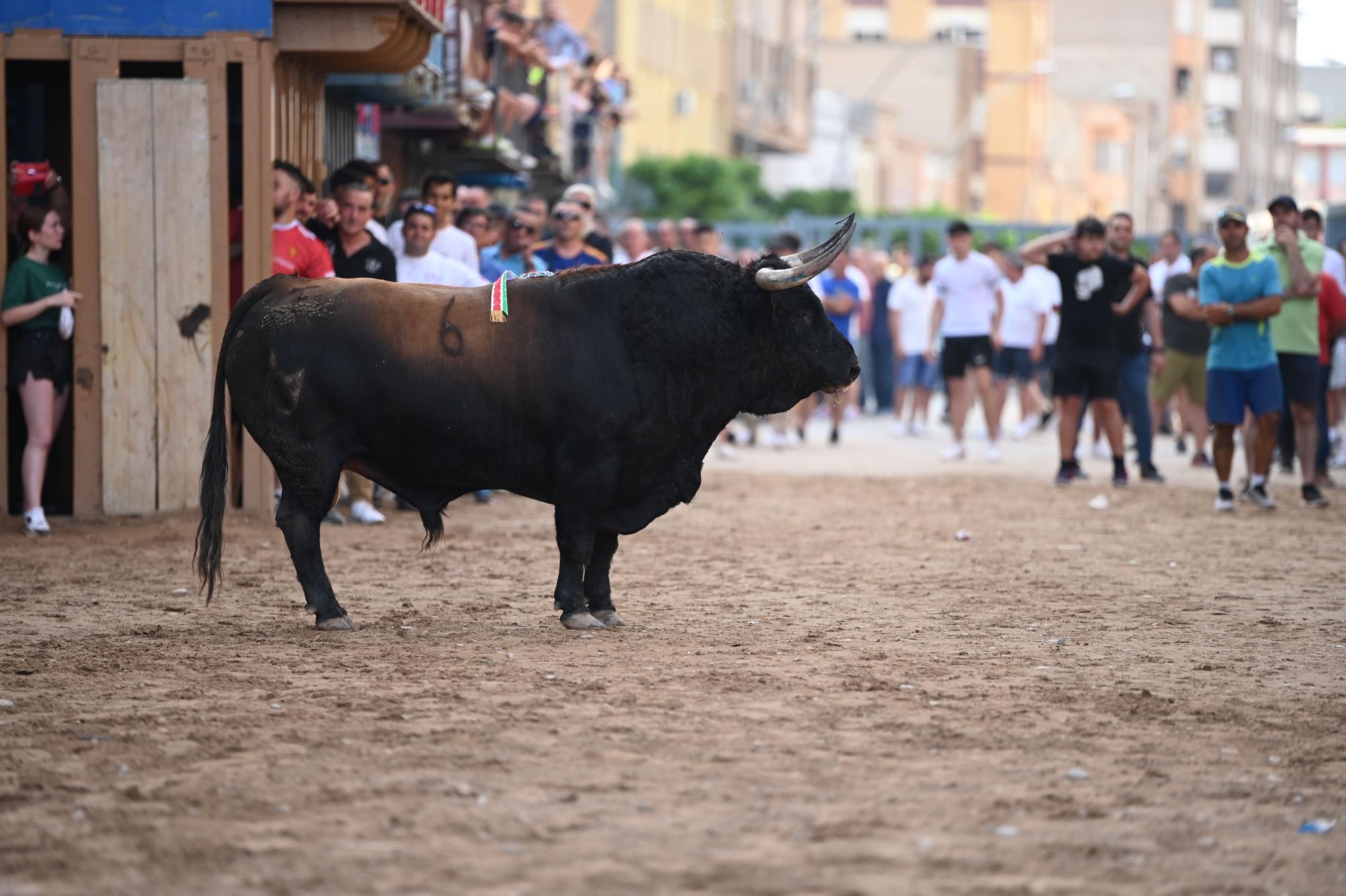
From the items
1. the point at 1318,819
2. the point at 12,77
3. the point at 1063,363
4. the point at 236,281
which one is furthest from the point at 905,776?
the point at 1063,363

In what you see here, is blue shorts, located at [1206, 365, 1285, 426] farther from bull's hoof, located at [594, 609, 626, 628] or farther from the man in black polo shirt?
bull's hoof, located at [594, 609, 626, 628]

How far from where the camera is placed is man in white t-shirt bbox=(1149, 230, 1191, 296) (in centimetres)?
1922

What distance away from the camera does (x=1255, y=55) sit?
104 meters

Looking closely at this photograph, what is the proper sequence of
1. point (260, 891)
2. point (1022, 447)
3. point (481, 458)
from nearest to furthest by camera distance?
point (260, 891), point (481, 458), point (1022, 447)

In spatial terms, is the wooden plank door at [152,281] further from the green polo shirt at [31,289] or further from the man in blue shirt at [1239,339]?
the man in blue shirt at [1239,339]

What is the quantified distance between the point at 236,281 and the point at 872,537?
439cm

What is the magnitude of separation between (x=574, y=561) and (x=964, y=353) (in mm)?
11105

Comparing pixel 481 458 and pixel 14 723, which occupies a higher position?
pixel 481 458

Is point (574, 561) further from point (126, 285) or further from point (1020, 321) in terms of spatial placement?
point (1020, 321)

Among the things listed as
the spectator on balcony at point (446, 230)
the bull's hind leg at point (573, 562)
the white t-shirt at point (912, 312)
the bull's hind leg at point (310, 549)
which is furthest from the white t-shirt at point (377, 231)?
the white t-shirt at point (912, 312)

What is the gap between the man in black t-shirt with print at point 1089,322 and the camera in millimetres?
16016

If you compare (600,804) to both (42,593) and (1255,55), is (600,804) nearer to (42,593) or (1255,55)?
(42,593)

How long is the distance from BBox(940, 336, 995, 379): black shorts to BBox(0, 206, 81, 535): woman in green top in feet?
31.2

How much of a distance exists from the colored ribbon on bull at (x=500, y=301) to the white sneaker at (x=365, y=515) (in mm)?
4403
